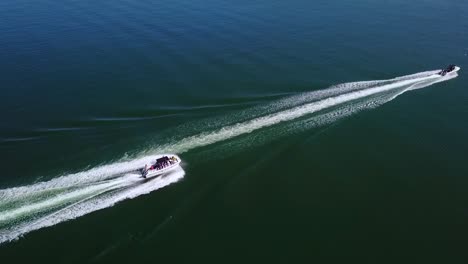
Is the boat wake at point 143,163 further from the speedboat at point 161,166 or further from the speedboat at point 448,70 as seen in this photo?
the speedboat at point 448,70

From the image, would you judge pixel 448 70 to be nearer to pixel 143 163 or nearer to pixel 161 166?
pixel 161 166

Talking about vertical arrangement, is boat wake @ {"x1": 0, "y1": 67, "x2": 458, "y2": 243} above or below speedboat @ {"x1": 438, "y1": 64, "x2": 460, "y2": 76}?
below

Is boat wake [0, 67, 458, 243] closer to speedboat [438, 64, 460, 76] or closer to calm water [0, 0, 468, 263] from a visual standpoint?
calm water [0, 0, 468, 263]

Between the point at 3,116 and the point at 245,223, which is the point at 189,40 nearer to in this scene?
the point at 3,116

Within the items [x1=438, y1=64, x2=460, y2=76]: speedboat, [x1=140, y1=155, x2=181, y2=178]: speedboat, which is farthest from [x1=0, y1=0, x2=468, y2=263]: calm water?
[x1=438, y1=64, x2=460, y2=76]: speedboat

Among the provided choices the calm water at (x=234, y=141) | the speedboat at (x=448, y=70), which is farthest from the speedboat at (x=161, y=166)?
the speedboat at (x=448, y=70)

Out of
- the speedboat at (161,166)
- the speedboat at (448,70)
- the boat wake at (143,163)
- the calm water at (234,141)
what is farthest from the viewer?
the speedboat at (448,70)
